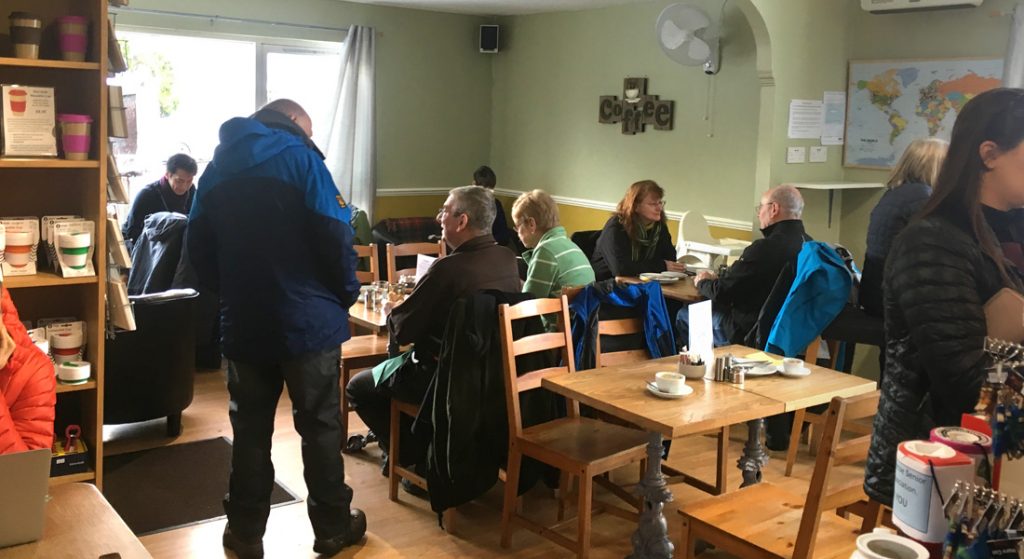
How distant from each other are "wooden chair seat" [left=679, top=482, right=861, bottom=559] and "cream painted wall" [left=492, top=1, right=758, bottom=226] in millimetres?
3673

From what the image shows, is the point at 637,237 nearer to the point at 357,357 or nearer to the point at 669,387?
the point at 357,357

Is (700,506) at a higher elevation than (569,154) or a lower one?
lower

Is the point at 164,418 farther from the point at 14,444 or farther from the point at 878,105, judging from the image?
the point at 878,105

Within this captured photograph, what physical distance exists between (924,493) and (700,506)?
1.38 meters

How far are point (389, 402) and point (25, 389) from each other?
1786mm

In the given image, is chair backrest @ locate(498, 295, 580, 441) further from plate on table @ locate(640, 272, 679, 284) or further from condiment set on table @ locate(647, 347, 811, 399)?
plate on table @ locate(640, 272, 679, 284)

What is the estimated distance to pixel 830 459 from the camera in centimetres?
216

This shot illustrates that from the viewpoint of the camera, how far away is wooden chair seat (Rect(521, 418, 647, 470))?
305 cm

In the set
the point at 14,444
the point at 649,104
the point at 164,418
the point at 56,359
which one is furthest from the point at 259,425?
the point at 649,104

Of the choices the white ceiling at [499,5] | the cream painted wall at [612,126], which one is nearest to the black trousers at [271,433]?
the cream painted wall at [612,126]

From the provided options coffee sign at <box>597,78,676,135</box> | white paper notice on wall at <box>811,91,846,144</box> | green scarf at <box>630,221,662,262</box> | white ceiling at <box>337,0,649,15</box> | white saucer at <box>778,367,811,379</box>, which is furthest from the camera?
white ceiling at <box>337,0,649,15</box>

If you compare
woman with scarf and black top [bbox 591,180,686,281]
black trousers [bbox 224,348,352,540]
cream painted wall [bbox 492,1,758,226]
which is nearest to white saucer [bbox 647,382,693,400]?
black trousers [bbox 224,348,352,540]

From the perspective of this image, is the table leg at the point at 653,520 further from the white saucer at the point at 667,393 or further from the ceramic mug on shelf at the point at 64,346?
the ceramic mug on shelf at the point at 64,346

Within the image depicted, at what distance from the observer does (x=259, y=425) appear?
9.98ft
